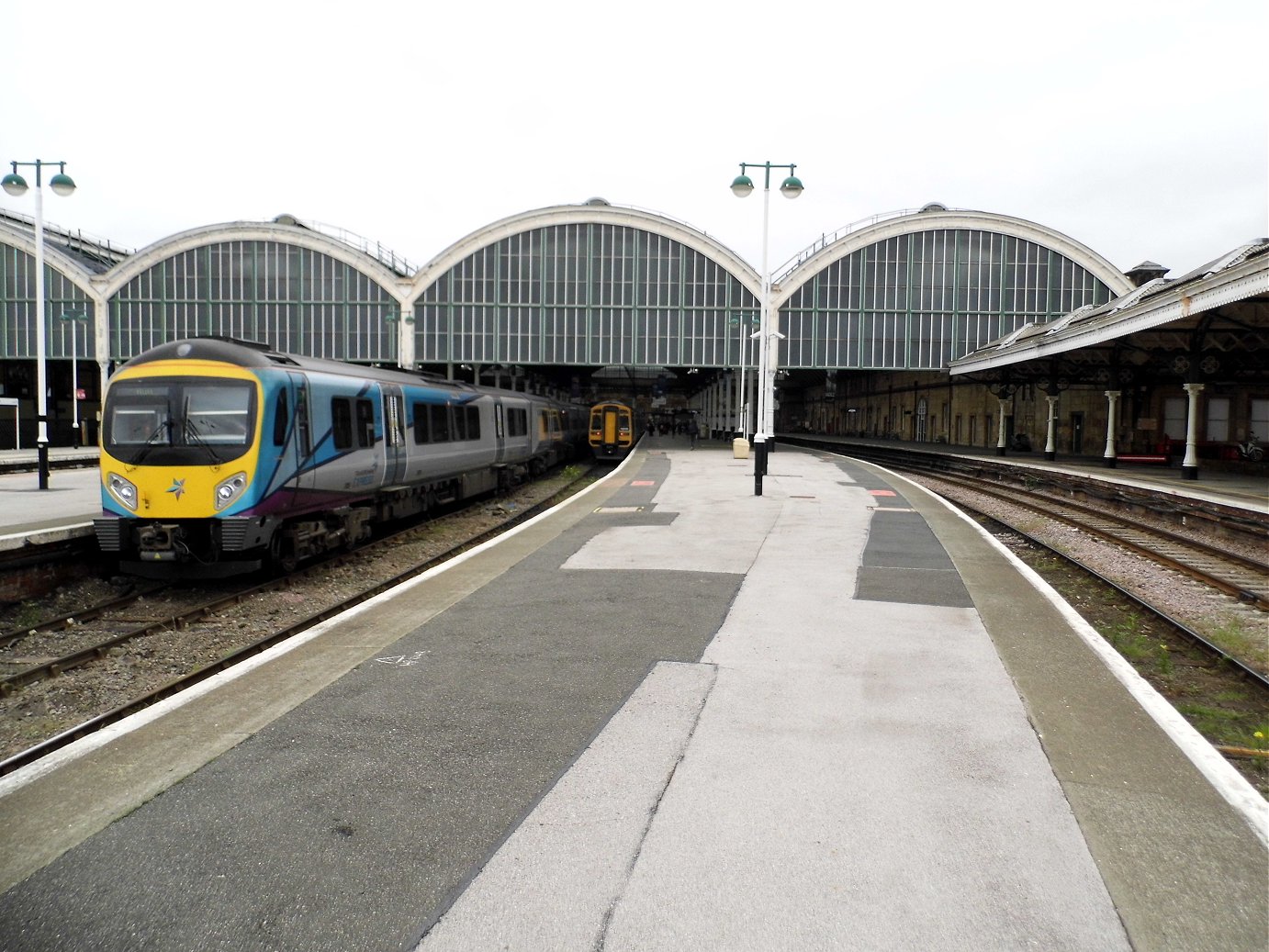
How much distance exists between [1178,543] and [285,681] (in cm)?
1564

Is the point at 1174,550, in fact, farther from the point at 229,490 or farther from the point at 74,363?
the point at 74,363

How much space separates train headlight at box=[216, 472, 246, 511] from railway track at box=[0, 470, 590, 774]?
49.1 inches

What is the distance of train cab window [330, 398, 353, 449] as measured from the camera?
493 inches

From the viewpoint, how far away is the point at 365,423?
44.9 ft

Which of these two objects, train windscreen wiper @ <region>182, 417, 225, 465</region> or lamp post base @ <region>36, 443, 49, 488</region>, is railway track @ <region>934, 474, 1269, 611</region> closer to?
train windscreen wiper @ <region>182, 417, 225, 465</region>

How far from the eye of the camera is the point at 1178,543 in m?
15.3

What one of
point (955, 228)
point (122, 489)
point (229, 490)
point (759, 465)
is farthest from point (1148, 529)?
point (955, 228)

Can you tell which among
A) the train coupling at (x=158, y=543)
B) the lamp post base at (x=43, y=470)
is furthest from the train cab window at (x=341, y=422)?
the lamp post base at (x=43, y=470)

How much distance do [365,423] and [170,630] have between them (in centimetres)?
509

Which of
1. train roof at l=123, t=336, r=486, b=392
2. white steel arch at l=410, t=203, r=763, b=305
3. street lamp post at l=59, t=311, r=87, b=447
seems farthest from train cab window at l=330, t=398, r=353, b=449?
white steel arch at l=410, t=203, r=763, b=305

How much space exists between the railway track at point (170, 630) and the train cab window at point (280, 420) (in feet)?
6.75

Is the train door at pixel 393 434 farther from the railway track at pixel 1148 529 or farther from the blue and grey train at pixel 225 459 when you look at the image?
the railway track at pixel 1148 529

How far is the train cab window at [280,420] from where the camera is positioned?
10.9m

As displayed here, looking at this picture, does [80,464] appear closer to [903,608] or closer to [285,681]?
[285,681]
